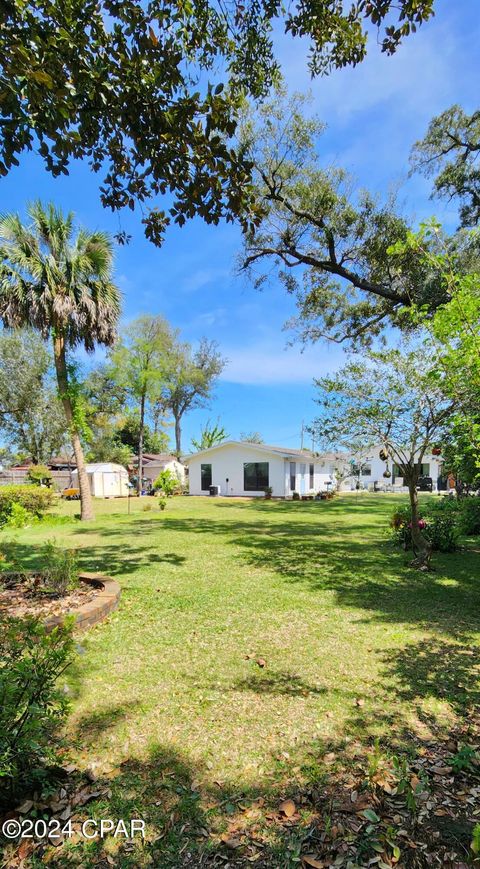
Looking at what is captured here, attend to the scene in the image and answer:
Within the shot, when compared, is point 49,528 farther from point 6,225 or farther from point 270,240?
point 270,240

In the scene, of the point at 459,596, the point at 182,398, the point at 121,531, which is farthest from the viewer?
the point at 182,398

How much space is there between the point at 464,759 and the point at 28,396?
27.1 metres

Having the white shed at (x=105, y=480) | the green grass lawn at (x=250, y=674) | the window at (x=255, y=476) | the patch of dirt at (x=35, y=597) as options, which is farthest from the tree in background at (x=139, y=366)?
the patch of dirt at (x=35, y=597)

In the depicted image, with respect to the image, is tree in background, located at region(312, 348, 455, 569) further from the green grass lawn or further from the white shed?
the white shed

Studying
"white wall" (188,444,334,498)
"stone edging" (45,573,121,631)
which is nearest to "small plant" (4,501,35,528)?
"stone edging" (45,573,121,631)

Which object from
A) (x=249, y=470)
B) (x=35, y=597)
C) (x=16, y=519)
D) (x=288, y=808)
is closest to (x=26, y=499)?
(x=16, y=519)

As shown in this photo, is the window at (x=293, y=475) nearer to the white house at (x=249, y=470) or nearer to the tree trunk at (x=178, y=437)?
the white house at (x=249, y=470)

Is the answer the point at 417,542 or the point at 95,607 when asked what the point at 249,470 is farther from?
the point at 95,607

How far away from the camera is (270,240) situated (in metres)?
10.8

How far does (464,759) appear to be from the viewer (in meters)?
2.34

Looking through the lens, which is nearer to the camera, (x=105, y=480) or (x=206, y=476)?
(x=105, y=480)

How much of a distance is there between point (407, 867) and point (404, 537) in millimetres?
7920

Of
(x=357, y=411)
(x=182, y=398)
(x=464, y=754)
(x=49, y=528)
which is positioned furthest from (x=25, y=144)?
(x=182, y=398)

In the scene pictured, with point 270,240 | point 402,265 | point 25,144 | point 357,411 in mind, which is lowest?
point 357,411
